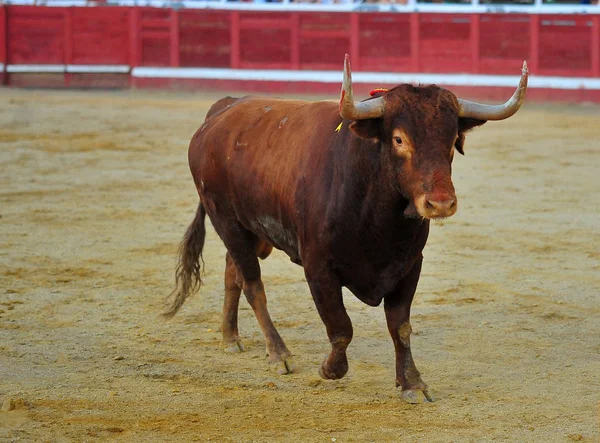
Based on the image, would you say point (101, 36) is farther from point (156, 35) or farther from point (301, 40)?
point (301, 40)

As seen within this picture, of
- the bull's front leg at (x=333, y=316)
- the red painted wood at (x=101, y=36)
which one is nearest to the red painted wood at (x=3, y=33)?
the red painted wood at (x=101, y=36)

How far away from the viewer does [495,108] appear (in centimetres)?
333

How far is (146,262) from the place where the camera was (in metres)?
5.51

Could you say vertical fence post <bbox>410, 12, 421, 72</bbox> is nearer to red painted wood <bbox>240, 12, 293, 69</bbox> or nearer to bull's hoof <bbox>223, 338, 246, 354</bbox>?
red painted wood <bbox>240, 12, 293, 69</bbox>

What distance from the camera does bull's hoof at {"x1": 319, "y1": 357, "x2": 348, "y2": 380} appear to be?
11.5 feet

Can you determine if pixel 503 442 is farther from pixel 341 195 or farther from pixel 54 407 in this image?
pixel 54 407

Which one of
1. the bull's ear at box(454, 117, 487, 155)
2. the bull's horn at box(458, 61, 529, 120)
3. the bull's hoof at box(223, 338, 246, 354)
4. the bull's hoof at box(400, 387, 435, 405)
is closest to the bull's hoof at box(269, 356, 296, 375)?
the bull's hoof at box(223, 338, 246, 354)

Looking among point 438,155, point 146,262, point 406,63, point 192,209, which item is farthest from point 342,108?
point 406,63

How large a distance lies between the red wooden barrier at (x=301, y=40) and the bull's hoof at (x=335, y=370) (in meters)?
9.75

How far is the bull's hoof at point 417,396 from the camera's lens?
3.46m

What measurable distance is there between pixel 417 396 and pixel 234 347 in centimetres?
93

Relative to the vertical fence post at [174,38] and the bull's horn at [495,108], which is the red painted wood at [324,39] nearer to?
the vertical fence post at [174,38]

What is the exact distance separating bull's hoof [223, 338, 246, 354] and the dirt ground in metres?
0.06

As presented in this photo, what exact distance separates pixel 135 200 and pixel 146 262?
169 cm
